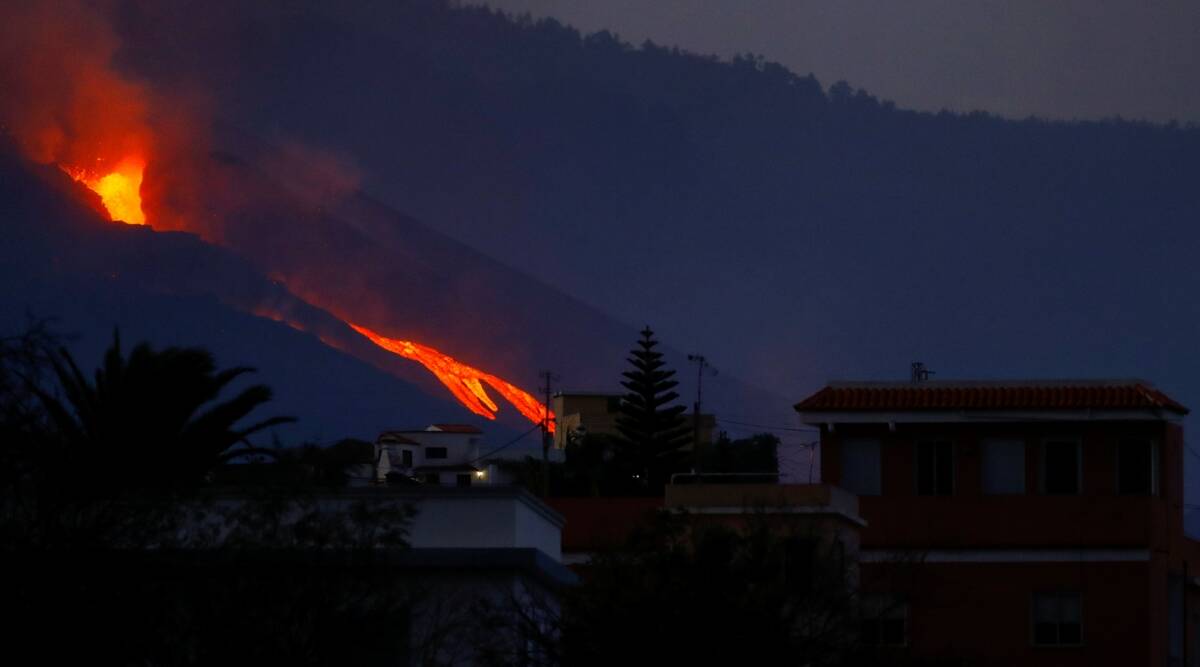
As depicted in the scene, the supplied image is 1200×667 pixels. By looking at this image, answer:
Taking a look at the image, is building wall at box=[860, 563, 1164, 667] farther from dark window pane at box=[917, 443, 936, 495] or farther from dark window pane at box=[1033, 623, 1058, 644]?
dark window pane at box=[917, 443, 936, 495]

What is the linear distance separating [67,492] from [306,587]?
9.79 ft

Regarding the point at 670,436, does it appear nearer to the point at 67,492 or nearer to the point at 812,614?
the point at 812,614

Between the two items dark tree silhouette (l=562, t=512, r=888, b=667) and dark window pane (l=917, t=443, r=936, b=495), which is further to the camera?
dark window pane (l=917, t=443, r=936, b=495)

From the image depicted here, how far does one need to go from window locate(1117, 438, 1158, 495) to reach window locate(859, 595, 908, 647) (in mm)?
5137

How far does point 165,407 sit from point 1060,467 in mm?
16375

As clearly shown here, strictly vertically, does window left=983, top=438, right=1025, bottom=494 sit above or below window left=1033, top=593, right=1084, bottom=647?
above

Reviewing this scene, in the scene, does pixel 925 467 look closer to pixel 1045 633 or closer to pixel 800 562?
pixel 1045 633

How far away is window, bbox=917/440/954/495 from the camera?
3834cm

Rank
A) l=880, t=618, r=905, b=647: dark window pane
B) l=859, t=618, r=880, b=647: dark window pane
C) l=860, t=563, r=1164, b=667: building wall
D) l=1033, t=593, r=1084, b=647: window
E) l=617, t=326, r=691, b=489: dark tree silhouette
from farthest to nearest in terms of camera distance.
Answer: l=617, t=326, r=691, b=489: dark tree silhouette → l=1033, t=593, r=1084, b=647: window → l=860, t=563, r=1164, b=667: building wall → l=880, t=618, r=905, b=647: dark window pane → l=859, t=618, r=880, b=647: dark window pane

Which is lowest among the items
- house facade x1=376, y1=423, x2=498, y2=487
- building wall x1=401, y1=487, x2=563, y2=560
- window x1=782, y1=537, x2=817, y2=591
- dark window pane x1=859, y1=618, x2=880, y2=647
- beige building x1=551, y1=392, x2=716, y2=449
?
dark window pane x1=859, y1=618, x2=880, y2=647

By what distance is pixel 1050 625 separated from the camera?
36719 millimetres

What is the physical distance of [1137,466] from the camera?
38.0 m

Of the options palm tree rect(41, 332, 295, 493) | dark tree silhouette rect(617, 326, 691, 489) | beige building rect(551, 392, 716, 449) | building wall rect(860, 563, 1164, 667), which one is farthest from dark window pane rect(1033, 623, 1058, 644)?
beige building rect(551, 392, 716, 449)

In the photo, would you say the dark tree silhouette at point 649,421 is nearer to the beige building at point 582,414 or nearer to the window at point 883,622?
the beige building at point 582,414
